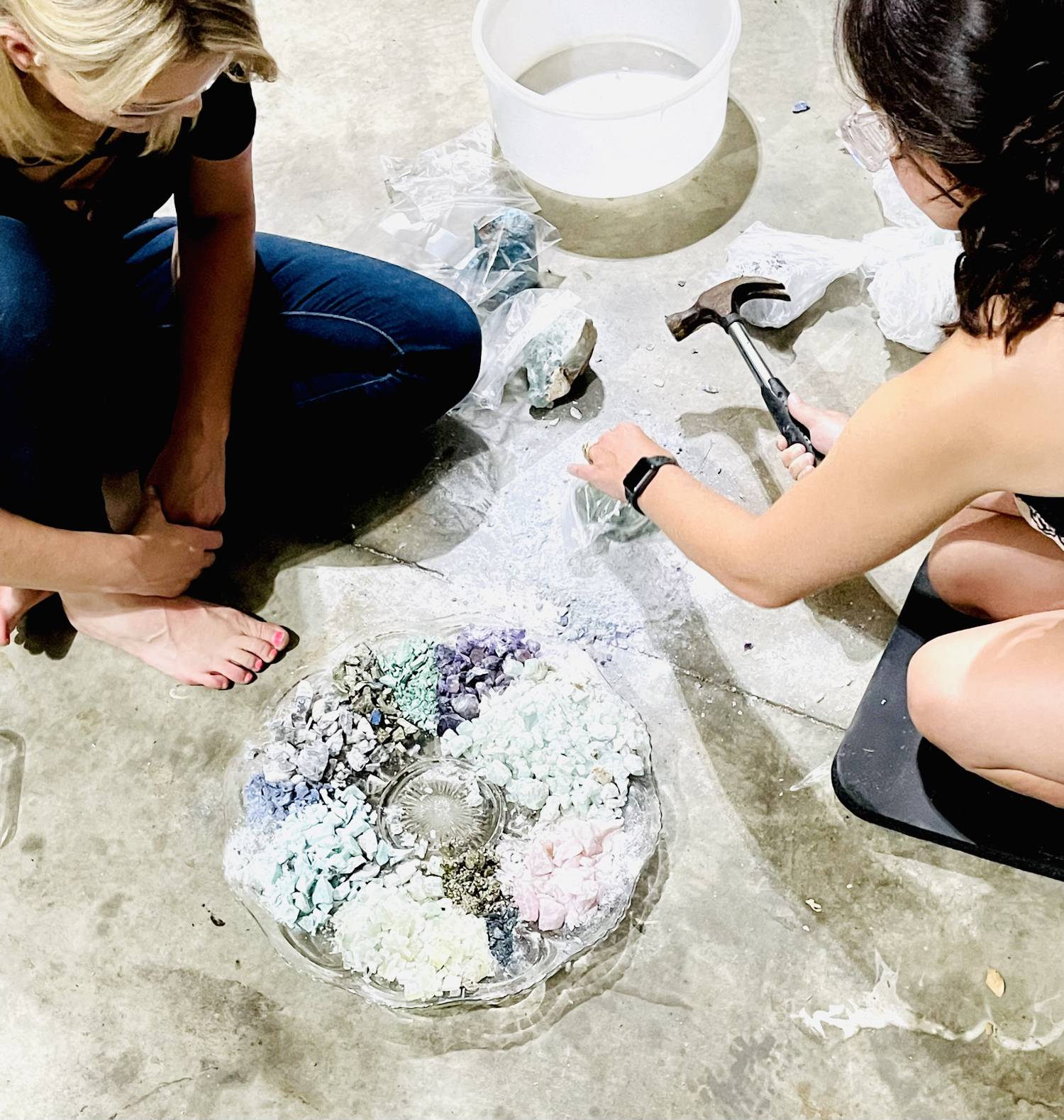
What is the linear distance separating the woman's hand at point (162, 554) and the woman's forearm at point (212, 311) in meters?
0.12

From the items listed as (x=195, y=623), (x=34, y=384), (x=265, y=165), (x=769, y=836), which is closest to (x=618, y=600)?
(x=769, y=836)

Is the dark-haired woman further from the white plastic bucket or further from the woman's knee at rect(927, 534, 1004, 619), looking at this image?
the white plastic bucket

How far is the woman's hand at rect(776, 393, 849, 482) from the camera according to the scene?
1330 millimetres

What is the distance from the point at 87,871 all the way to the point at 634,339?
3.57 feet

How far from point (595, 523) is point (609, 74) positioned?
0.94m

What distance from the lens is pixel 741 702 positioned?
1.38 metres

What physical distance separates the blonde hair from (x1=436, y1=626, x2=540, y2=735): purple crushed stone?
2.31 feet

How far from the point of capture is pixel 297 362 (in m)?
1.45

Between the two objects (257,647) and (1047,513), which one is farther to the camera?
(257,647)

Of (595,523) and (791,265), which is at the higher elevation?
(791,265)

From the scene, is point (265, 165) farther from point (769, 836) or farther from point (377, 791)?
point (769, 836)

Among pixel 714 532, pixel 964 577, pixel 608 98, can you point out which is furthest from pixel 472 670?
pixel 608 98

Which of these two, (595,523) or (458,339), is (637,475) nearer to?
(595,523)

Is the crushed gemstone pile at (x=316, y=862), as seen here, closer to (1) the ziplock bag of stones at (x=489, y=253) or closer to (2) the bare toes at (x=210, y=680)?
(2) the bare toes at (x=210, y=680)
